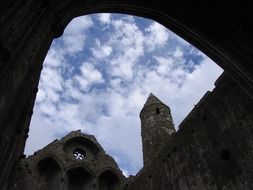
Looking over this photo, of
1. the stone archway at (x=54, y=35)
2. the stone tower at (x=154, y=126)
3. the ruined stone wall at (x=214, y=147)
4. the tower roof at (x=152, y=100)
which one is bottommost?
the stone archway at (x=54, y=35)

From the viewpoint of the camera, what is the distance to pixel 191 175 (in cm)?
842

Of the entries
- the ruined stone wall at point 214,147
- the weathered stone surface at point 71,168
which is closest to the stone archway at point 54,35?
the ruined stone wall at point 214,147

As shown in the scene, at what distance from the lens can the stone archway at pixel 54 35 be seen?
6.18ft

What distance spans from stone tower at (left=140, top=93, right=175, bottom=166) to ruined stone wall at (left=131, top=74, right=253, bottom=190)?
101 inches

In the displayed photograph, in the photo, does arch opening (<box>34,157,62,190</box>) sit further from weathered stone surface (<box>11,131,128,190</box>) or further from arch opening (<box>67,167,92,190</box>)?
arch opening (<box>67,167,92,190</box>)

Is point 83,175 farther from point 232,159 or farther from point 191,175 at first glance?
point 232,159

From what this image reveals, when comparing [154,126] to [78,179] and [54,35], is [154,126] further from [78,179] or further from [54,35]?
[54,35]

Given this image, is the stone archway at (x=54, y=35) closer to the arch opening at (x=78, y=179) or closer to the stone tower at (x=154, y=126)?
the stone tower at (x=154, y=126)

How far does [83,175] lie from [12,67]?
12576 mm

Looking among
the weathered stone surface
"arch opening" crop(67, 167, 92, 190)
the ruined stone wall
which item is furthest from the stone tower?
"arch opening" crop(67, 167, 92, 190)

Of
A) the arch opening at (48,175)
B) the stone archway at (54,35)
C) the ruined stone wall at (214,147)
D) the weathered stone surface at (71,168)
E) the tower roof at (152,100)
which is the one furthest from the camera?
the tower roof at (152,100)

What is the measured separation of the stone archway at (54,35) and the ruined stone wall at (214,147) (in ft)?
10.3

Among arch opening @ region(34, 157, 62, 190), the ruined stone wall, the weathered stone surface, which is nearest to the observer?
the ruined stone wall

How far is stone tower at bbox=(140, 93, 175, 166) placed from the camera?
12906 mm
